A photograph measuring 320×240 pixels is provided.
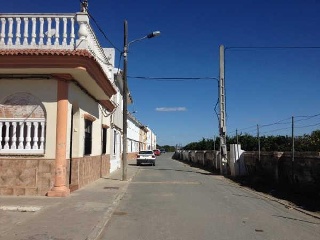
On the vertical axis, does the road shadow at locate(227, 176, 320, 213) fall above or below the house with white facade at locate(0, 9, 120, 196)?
below

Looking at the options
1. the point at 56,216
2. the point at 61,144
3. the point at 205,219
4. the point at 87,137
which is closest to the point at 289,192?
the point at 205,219

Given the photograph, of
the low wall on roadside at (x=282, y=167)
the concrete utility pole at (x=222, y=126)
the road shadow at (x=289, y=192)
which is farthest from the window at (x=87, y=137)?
the concrete utility pole at (x=222, y=126)

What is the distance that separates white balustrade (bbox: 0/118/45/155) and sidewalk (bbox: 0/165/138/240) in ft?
5.14

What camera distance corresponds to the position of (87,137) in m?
17.1

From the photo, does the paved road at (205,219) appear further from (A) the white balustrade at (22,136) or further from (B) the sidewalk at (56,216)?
(A) the white balustrade at (22,136)

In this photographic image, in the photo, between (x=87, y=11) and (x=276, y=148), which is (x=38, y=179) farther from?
(x=276, y=148)

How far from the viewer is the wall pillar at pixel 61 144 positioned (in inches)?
493

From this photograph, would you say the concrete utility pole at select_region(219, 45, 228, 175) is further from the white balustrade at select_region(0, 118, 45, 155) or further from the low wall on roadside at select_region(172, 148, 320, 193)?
the white balustrade at select_region(0, 118, 45, 155)

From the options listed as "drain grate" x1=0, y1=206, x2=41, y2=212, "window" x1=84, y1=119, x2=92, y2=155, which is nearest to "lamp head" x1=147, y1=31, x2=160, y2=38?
"window" x1=84, y1=119, x2=92, y2=155

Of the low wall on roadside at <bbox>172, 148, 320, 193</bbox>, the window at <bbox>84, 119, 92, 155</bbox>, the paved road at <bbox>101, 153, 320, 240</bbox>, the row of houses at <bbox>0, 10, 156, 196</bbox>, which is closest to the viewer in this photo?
the paved road at <bbox>101, 153, 320, 240</bbox>

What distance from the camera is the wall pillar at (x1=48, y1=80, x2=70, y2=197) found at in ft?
41.1

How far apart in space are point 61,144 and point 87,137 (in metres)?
4.52

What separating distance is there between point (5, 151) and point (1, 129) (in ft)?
2.39

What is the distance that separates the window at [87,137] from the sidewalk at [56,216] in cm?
343
